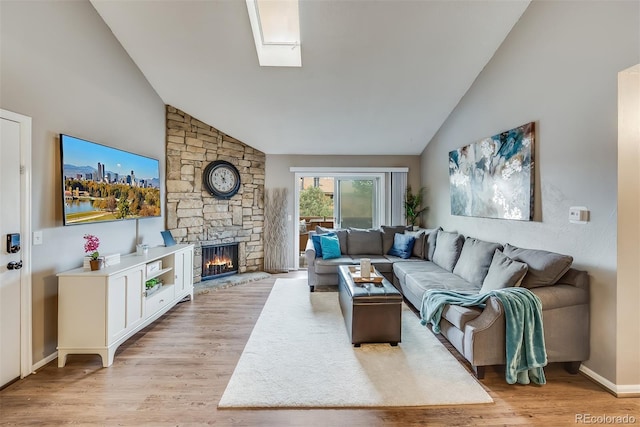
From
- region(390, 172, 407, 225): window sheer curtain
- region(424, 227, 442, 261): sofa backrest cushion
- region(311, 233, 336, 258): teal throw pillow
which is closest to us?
region(424, 227, 442, 261): sofa backrest cushion

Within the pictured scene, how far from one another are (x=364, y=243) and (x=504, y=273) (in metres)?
2.68

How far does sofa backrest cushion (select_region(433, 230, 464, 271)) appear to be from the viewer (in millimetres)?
3943

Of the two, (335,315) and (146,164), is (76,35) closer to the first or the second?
(146,164)

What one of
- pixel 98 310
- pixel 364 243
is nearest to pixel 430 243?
pixel 364 243

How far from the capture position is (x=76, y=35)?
283 cm

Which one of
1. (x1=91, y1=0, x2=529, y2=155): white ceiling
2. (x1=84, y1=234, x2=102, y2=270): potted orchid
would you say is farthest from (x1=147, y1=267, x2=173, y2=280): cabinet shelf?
(x1=91, y1=0, x2=529, y2=155): white ceiling

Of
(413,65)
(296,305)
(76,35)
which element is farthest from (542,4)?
(76,35)

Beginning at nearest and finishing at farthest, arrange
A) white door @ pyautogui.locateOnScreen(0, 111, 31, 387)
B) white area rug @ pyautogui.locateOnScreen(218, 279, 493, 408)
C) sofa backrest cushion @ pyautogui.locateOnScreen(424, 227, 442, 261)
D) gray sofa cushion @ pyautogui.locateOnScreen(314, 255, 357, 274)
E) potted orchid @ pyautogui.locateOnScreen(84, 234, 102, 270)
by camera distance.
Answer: white area rug @ pyautogui.locateOnScreen(218, 279, 493, 408)
white door @ pyautogui.locateOnScreen(0, 111, 31, 387)
potted orchid @ pyautogui.locateOnScreen(84, 234, 102, 270)
gray sofa cushion @ pyautogui.locateOnScreen(314, 255, 357, 274)
sofa backrest cushion @ pyautogui.locateOnScreen(424, 227, 442, 261)

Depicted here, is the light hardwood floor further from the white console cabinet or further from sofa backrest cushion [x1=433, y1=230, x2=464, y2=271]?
sofa backrest cushion [x1=433, y1=230, x2=464, y2=271]

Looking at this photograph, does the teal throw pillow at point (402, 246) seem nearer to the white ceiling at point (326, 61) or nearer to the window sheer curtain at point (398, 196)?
the window sheer curtain at point (398, 196)

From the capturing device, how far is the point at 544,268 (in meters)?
2.44

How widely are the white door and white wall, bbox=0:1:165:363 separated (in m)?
0.11

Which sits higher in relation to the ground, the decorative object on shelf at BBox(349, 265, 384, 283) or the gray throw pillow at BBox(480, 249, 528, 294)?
the gray throw pillow at BBox(480, 249, 528, 294)

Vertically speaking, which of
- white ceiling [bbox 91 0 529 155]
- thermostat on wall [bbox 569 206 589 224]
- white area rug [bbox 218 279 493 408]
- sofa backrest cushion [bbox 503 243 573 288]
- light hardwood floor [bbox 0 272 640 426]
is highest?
white ceiling [bbox 91 0 529 155]
